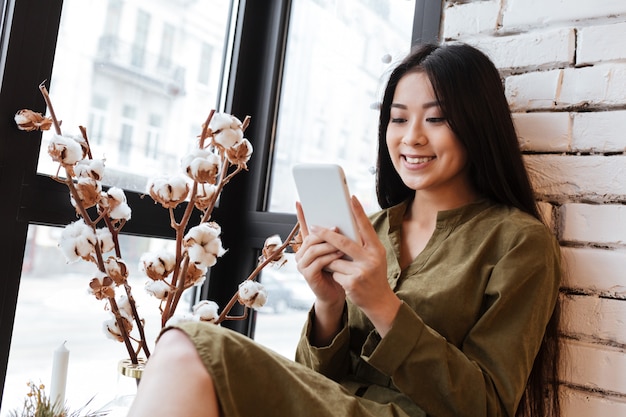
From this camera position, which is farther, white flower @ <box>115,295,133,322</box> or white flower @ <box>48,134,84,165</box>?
white flower @ <box>115,295,133,322</box>

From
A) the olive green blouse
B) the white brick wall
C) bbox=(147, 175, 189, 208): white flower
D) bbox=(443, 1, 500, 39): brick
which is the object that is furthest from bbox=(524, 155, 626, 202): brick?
bbox=(147, 175, 189, 208): white flower

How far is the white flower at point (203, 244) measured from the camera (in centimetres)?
131

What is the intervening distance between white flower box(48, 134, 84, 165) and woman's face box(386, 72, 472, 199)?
632mm

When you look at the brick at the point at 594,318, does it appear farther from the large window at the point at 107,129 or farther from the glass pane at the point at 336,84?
the large window at the point at 107,129

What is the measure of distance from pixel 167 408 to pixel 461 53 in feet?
2.94

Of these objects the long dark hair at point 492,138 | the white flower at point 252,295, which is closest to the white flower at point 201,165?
the white flower at point 252,295

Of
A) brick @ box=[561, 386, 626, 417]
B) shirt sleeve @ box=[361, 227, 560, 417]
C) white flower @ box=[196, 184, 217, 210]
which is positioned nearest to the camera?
shirt sleeve @ box=[361, 227, 560, 417]

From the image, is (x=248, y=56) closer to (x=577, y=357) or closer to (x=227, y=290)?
(x=227, y=290)

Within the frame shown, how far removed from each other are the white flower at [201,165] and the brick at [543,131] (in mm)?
637

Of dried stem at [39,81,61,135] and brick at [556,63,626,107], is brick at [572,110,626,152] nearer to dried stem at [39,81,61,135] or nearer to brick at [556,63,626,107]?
brick at [556,63,626,107]

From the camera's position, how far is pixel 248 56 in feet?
6.69

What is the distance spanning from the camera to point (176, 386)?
911 millimetres

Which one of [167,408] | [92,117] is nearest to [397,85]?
[92,117]

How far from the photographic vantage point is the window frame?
1.40 m
